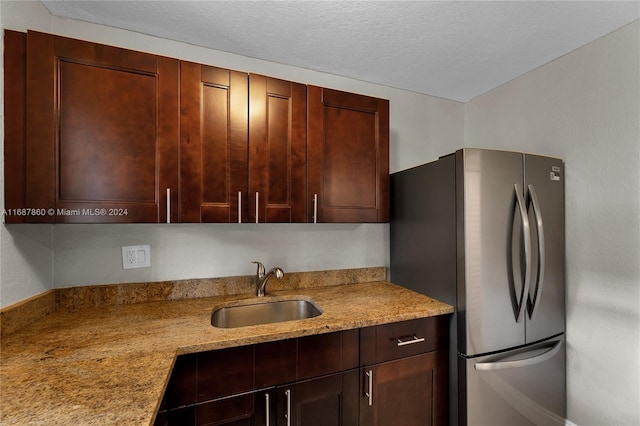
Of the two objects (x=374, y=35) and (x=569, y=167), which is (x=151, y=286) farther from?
(x=569, y=167)

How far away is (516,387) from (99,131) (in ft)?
7.71

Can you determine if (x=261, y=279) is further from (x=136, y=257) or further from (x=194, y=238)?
(x=136, y=257)

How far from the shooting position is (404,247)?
1886 millimetres

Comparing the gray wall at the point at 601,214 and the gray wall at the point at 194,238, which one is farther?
the gray wall at the point at 601,214

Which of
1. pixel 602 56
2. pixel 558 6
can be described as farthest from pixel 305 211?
pixel 602 56

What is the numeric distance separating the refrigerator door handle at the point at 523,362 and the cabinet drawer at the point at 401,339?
19cm

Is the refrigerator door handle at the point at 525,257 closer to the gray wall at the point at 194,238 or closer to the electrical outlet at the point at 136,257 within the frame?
the gray wall at the point at 194,238

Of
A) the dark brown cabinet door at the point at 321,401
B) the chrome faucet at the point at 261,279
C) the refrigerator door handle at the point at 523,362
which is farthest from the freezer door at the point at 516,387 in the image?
the chrome faucet at the point at 261,279

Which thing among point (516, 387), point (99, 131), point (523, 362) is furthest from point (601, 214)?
point (99, 131)

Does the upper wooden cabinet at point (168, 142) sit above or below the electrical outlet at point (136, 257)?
above

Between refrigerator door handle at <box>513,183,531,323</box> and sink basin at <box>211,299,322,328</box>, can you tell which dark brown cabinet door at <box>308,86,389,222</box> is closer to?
sink basin at <box>211,299,322,328</box>

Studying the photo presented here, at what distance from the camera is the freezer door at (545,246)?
1.53m

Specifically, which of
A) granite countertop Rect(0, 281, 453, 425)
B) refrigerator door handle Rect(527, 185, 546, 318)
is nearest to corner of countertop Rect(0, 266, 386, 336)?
granite countertop Rect(0, 281, 453, 425)

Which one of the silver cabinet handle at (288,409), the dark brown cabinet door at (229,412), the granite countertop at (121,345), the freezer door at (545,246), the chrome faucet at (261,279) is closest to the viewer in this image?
the granite countertop at (121,345)
